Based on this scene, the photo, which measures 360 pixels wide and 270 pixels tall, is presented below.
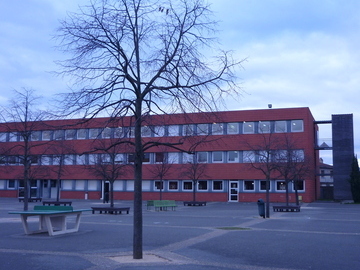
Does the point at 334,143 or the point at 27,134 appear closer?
the point at 27,134

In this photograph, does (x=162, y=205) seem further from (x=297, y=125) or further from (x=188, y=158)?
(x=297, y=125)

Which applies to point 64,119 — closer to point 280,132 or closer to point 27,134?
point 27,134

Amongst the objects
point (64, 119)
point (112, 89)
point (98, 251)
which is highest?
point (112, 89)

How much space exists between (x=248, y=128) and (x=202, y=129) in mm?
42695

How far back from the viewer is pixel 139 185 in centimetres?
1257

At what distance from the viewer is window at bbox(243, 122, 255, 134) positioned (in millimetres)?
55344

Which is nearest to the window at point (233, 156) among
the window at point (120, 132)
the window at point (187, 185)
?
the window at point (187, 185)

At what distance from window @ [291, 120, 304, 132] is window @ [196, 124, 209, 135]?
41.5 metres

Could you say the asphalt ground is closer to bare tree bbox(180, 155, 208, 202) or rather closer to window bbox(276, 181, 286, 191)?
bare tree bbox(180, 155, 208, 202)

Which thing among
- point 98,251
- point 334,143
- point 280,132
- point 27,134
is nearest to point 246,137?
point 280,132

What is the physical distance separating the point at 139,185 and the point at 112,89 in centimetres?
267

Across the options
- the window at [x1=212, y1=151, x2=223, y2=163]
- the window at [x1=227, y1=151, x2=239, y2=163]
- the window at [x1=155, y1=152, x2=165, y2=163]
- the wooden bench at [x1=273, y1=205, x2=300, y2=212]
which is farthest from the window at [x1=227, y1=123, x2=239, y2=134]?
the wooden bench at [x1=273, y1=205, x2=300, y2=212]

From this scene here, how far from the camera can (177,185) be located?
192ft

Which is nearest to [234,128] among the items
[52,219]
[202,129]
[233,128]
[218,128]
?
[233,128]
